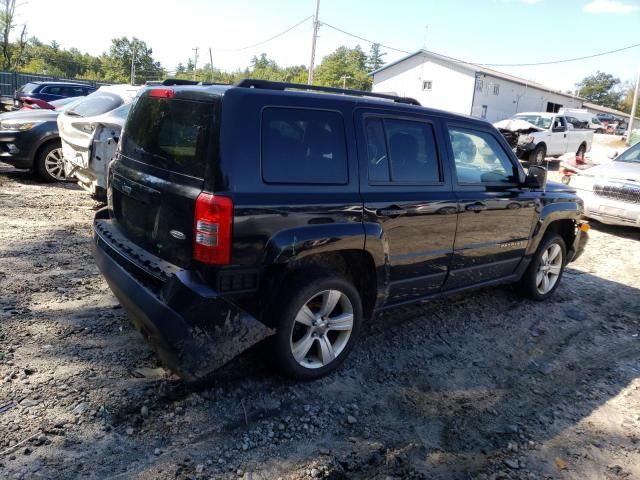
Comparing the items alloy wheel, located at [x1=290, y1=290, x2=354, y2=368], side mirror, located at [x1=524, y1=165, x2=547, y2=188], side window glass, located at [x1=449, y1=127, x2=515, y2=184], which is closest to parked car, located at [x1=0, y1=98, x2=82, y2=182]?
side window glass, located at [x1=449, y1=127, x2=515, y2=184]

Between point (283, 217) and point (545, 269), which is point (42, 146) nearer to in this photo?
point (283, 217)

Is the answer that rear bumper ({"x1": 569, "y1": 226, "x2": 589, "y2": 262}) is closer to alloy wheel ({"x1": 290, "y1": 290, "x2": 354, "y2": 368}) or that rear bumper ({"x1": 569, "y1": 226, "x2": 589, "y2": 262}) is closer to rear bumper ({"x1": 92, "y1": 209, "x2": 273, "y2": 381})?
alloy wheel ({"x1": 290, "y1": 290, "x2": 354, "y2": 368})

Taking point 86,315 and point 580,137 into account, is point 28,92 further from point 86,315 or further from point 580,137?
point 580,137

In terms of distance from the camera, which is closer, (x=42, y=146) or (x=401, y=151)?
(x=401, y=151)

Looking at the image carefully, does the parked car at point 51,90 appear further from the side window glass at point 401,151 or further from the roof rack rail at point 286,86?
the side window glass at point 401,151

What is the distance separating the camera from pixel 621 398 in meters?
3.74

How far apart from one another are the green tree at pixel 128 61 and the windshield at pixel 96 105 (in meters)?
80.4

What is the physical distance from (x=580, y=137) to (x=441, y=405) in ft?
65.5

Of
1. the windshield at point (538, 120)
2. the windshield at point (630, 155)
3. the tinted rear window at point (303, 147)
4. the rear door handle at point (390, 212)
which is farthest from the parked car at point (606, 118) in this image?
the tinted rear window at point (303, 147)

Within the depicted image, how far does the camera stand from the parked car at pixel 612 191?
833cm

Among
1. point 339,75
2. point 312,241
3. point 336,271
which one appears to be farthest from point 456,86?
point 339,75

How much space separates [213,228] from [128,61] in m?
99.3

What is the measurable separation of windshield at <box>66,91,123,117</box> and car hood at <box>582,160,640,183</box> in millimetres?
8076

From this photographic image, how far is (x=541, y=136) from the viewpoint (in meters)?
17.7
